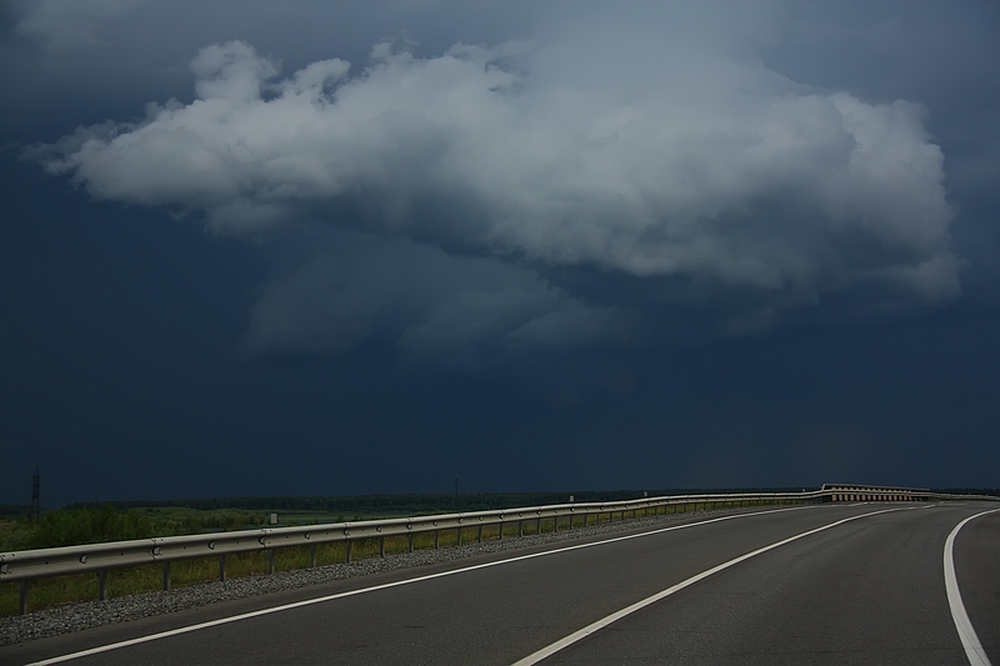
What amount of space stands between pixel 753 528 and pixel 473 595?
60.7 feet

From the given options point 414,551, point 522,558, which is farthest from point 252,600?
point 414,551

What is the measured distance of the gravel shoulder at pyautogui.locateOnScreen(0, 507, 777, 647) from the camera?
1168 cm

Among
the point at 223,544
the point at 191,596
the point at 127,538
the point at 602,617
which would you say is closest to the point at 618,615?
the point at 602,617

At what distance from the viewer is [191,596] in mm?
14391

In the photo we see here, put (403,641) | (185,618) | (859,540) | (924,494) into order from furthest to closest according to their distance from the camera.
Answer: (924,494)
(859,540)
(185,618)
(403,641)

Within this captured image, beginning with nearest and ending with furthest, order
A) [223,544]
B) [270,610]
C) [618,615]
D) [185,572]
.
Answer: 1. [618,615]
2. [270,610]
3. [223,544]
4. [185,572]

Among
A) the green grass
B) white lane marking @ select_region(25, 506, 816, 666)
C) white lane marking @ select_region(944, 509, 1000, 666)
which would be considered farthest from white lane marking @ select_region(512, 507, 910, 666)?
the green grass

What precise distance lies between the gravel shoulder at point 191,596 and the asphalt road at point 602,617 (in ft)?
1.56

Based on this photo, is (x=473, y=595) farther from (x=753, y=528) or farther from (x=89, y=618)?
(x=753, y=528)

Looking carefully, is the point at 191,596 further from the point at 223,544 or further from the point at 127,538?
the point at 127,538

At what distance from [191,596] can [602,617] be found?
629 cm

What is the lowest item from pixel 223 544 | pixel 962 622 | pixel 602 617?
pixel 962 622

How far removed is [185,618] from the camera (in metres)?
12.3

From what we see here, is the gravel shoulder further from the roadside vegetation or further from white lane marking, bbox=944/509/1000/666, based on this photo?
white lane marking, bbox=944/509/1000/666
